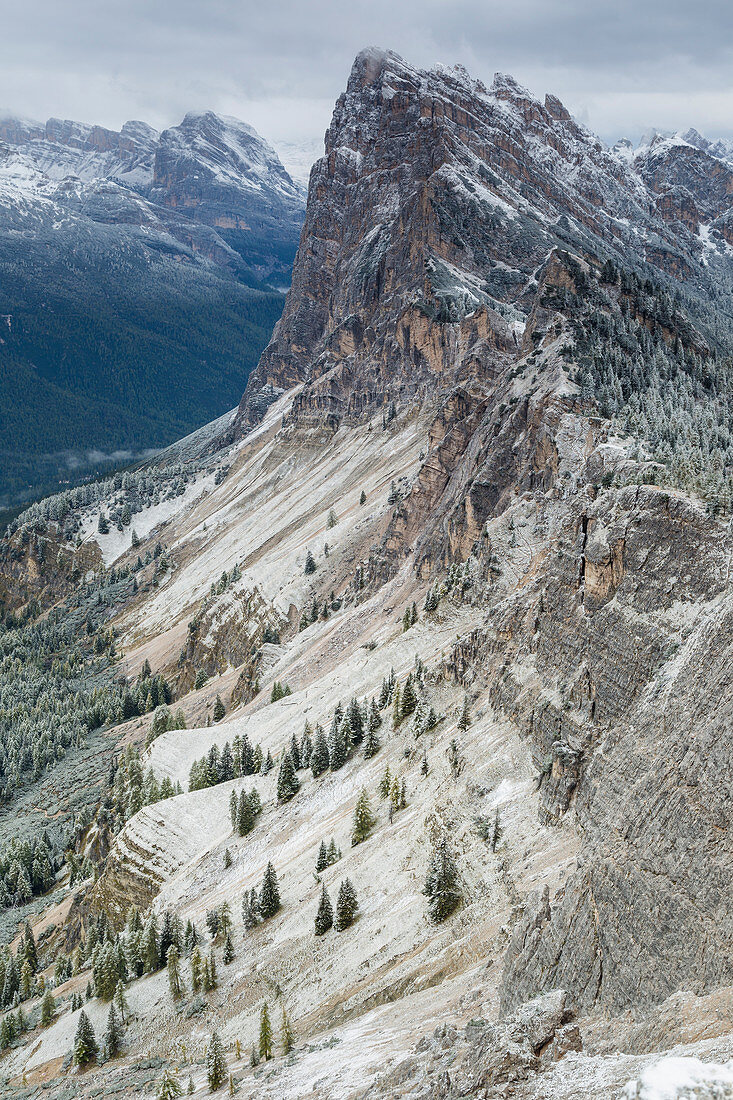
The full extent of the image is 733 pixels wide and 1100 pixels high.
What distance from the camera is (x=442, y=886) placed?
1556 inches

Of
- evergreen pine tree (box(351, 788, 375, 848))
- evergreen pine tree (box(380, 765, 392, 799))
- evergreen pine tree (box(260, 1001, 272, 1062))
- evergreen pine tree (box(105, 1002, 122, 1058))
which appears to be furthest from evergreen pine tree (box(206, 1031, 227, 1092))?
evergreen pine tree (box(380, 765, 392, 799))

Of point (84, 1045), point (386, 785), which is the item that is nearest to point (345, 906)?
point (386, 785)

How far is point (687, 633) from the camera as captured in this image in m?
33.4

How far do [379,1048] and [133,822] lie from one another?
51.7 m

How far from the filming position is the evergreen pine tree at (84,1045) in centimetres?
5300

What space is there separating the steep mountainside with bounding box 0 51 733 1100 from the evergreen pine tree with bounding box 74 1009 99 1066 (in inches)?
76.0

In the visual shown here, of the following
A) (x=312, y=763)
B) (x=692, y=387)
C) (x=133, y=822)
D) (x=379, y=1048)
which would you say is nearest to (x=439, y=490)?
(x=692, y=387)

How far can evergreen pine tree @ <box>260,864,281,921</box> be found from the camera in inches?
2103

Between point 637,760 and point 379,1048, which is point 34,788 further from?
point 637,760

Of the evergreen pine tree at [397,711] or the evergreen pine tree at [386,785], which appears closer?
the evergreen pine tree at [386,785]

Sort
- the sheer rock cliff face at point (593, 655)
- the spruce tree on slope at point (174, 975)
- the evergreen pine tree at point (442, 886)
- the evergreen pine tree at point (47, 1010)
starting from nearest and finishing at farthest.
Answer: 1. the sheer rock cliff face at point (593, 655)
2. the evergreen pine tree at point (442, 886)
3. the spruce tree on slope at point (174, 975)
4. the evergreen pine tree at point (47, 1010)

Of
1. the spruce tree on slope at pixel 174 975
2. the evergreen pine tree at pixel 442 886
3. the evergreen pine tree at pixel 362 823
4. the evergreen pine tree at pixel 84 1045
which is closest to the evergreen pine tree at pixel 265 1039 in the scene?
the evergreen pine tree at pixel 442 886

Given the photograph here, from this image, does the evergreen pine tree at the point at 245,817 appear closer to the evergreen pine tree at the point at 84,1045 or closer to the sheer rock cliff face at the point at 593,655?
→ the evergreen pine tree at the point at 84,1045

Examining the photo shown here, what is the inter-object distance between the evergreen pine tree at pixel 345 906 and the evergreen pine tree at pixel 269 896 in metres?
8.88
